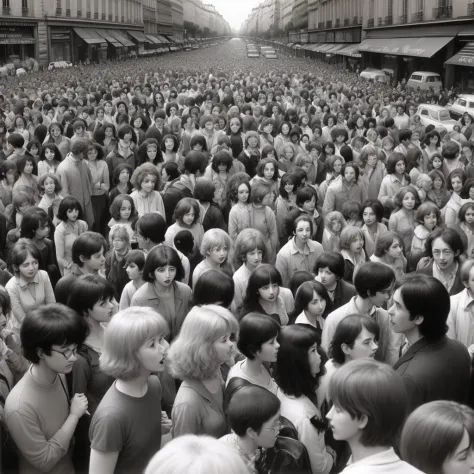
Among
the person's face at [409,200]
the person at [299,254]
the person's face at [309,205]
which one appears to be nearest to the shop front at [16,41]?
the person's face at [309,205]

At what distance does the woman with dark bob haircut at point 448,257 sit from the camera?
19.8 ft

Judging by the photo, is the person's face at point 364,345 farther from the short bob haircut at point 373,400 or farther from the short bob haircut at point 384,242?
the short bob haircut at point 384,242

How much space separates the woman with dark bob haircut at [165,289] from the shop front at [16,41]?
42091 millimetres

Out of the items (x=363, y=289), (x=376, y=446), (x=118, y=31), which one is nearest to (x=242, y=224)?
(x=363, y=289)

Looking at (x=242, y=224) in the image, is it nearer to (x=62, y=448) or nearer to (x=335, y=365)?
(x=335, y=365)

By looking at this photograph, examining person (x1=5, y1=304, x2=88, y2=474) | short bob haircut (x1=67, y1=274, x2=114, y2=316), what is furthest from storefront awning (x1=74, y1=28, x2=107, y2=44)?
person (x1=5, y1=304, x2=88, y2=474)

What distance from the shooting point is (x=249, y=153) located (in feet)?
37.9

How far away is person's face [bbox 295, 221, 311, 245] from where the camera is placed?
671 centimetres

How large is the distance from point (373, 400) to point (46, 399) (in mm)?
1786

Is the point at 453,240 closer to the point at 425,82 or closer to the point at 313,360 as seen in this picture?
the point at 313,360

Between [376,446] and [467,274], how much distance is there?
2.55 metres

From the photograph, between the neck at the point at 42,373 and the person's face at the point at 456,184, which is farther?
the person's face at the point at 456,184

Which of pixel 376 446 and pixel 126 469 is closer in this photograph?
pixel 376 446

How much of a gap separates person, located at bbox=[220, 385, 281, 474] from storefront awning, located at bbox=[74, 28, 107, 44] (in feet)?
188
